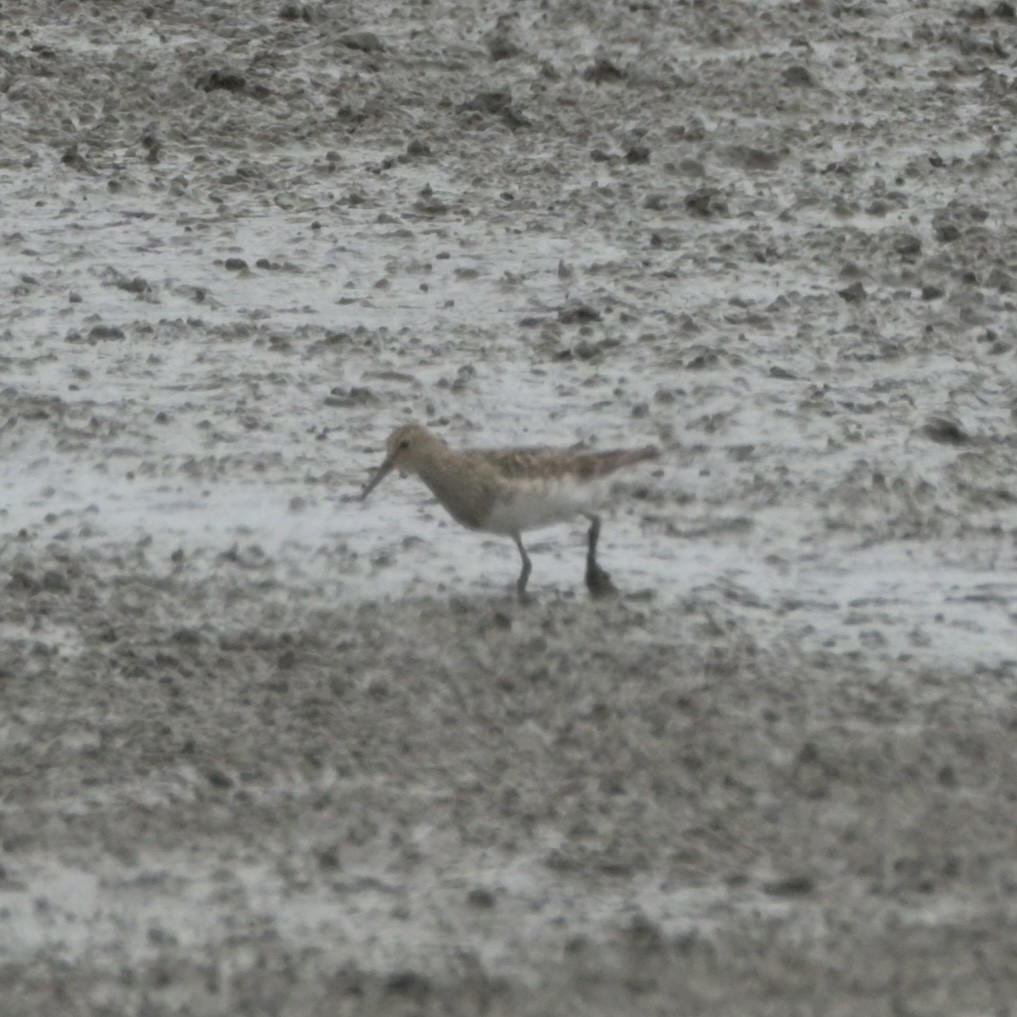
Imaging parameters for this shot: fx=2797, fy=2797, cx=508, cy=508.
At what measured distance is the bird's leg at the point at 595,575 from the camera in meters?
8.88

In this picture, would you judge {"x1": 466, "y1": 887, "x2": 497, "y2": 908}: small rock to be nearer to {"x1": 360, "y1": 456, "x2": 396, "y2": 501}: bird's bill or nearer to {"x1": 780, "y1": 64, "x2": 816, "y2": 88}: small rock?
{"x1": 360, "y1": 456, "x2": 396, "y2": 501}: bird's bill

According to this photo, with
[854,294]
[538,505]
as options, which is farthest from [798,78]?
[538,505]

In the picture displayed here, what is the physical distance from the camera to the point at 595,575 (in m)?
8.91

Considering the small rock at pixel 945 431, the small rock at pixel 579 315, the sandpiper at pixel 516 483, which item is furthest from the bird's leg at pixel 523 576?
the small rock at pixel 579 315

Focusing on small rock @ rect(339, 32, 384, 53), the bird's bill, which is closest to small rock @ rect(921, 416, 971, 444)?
the bird's bill

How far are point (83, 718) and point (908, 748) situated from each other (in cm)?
233

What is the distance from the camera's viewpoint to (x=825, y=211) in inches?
496

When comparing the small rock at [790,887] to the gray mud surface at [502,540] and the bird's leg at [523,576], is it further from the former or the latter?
the bird's leg at [523,576]

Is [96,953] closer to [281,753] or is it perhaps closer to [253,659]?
[281,753]

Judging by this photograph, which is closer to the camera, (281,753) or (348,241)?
(281,753)

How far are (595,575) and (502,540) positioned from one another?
0.67m

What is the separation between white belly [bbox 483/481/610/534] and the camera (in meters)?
8.67

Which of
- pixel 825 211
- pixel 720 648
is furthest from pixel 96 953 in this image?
pixel 825 211

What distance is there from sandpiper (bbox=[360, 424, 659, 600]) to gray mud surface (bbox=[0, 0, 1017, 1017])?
0.25m
